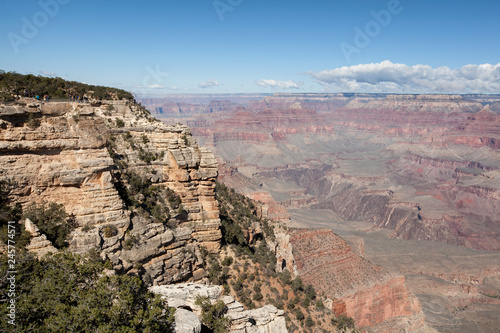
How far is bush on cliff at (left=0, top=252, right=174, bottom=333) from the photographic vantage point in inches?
401

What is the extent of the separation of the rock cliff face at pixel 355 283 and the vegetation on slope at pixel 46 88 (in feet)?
117

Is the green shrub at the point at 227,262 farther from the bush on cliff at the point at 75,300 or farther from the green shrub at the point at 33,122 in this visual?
the green shrub at the point at 33,122

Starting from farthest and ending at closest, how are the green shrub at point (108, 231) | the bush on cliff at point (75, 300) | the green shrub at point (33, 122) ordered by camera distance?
A: the green shrub at point (108, 231), the green shrub at point (33, 122), the bush on cliff at point (75, 300)

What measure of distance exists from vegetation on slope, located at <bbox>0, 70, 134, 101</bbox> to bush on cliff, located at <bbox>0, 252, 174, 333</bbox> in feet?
51.1

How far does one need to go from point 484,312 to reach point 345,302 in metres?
44.0

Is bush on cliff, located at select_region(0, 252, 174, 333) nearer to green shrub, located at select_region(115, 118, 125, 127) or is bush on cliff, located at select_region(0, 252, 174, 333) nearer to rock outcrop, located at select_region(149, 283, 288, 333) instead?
rock outcrop, located at select_region(149, 283, 288, 333)

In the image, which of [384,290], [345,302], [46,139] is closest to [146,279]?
[46,139]

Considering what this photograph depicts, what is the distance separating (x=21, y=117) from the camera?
47.0 feet

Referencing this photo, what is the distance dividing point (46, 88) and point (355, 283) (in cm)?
4835

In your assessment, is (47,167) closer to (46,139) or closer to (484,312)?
(46,139)

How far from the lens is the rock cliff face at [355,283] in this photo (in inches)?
1842

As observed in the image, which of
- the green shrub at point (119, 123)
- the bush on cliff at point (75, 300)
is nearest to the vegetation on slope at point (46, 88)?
the green shrub at point (119, 123)

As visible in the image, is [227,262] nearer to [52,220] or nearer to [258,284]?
[258,284]

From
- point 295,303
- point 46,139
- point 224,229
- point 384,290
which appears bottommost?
point 384,290
